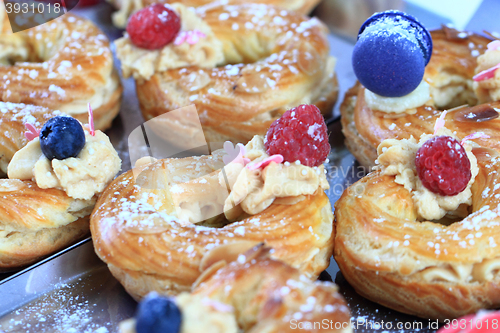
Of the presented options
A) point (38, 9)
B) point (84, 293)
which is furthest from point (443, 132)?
point (38, 9)

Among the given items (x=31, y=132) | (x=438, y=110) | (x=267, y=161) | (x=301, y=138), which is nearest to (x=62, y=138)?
(x=31, y=132)

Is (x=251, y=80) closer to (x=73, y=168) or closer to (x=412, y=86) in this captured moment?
(x=412, y=86)

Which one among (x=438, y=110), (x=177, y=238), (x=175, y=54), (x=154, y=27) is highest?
(x=154, y=27)

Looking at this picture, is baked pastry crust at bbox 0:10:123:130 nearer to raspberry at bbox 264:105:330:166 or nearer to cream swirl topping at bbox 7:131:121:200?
cream swirl topping at bbox 7:131:121:200

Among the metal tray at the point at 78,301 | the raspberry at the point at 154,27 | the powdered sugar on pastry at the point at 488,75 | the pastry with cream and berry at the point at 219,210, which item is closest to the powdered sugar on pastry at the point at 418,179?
the pastry with cream and berry at the point at 219,210

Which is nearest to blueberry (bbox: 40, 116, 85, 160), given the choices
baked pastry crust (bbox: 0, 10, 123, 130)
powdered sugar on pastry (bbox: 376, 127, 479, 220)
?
baked pastry crust (bbox: 0, 10, 123, 130)
